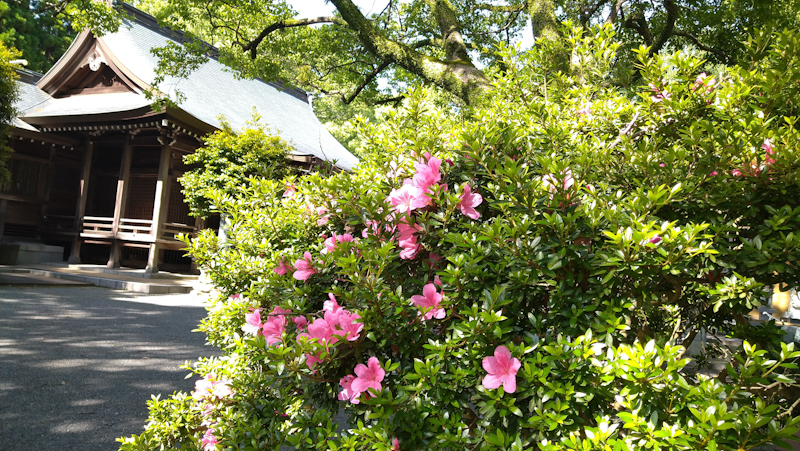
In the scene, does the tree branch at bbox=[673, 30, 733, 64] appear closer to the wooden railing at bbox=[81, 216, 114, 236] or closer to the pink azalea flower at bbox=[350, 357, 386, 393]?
the pink azalea flower at bbox=[350, 357, 386, 393]

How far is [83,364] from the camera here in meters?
4.71

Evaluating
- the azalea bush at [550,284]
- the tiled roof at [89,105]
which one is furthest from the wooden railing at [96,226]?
the azalea bush at [550,284]

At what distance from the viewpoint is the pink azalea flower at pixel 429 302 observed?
1375 millimetres

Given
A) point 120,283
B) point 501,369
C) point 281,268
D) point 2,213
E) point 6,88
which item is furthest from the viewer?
point 2,213

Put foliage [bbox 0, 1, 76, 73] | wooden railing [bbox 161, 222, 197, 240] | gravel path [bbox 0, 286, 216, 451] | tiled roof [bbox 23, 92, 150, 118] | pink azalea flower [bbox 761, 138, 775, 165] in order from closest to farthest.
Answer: pink azalea flower [bbox 761, 138, 775, 165] → gravel path [bbox 0, 286, 216, 451] → tiled roof [bbox 23, 92, 150, 118] → wooden railing [bbox 161, 222, 197, 240] → foliage [bbox 0, 1, 76, 73]

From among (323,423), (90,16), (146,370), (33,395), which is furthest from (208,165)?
(323,423)

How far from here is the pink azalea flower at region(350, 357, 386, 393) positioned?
1.35m

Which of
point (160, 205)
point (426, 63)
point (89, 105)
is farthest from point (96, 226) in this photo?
point (426, 63)

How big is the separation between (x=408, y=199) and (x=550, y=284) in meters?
0.52

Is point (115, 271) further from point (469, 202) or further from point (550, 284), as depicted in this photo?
point (550, 284)

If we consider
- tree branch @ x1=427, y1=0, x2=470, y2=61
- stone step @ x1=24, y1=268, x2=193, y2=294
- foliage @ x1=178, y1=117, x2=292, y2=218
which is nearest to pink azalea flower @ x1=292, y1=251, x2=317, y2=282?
tree branch @ x1=427, y1=0, x2=470, y2=61

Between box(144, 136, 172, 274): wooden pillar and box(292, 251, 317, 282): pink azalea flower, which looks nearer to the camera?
box(292, 251, 317, 282): pink azalea flower

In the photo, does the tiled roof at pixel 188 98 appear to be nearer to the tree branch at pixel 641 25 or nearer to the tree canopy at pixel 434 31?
the tree canopy at pixel 434 31

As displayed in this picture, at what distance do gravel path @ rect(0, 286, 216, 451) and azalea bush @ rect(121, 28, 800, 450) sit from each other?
6.11 feet
